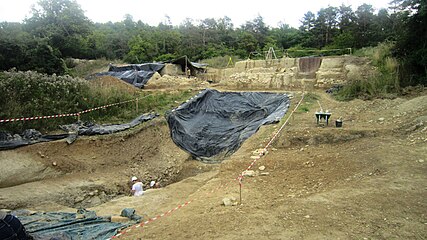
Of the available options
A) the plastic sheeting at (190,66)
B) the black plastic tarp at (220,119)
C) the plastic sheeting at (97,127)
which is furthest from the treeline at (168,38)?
the black plastic tarp at (220,119)

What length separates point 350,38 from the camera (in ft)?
90.6

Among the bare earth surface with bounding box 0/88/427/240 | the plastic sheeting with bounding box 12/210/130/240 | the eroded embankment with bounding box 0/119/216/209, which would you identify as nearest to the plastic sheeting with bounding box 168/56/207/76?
the eroded embankment with bounding box 0/119/216/209

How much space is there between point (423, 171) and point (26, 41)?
912 inches

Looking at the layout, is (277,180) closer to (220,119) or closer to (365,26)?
(220,119)

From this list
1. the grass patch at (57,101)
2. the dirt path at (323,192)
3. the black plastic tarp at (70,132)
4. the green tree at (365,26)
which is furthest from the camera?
the green tree at (365,26)

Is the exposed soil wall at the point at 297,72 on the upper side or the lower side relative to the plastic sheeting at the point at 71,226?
upper

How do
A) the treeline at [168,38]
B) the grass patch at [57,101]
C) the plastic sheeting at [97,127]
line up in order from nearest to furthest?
1. the grass patch at [57,101]
2. the plastic sheeting at [97,127]
3. the treeline at [168,38]

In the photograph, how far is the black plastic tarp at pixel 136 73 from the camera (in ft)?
64.6

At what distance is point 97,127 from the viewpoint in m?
10.7

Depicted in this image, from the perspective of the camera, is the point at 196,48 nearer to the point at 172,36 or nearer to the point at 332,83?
the point at 172,36

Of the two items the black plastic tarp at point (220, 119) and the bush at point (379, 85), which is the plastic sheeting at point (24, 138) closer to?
the black plastic tarp at point (220, 119)

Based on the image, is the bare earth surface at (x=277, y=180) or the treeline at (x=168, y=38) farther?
the treeline at (x=168, y=38)

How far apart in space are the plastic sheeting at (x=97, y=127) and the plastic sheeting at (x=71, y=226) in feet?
16.4

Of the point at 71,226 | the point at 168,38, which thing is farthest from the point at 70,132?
the point at 168,38
